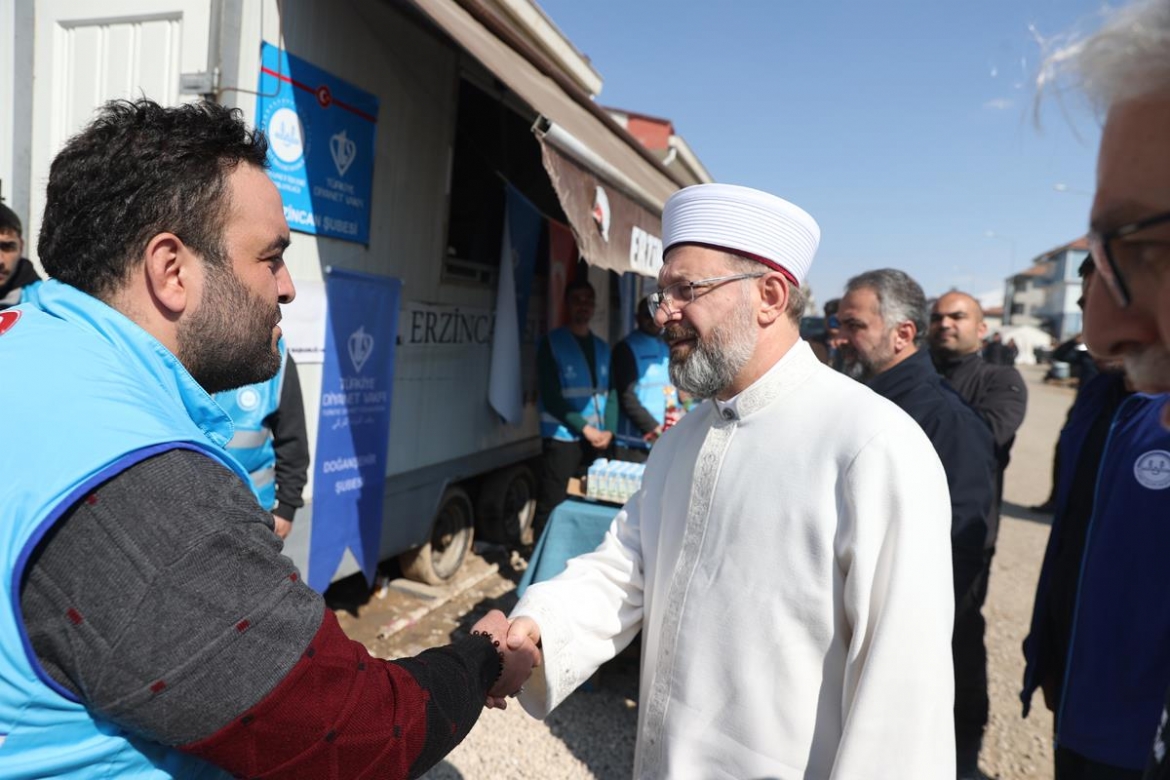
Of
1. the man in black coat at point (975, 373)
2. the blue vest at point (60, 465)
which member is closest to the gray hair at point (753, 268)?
the blue vest at point (60, 465)

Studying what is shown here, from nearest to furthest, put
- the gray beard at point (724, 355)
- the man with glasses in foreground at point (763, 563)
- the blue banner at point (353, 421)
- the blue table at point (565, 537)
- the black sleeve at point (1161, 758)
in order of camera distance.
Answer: the black sleeve at point (1161, 758) < the man with glasses in foreground at point (763, 563) < the gray beard at point (724, 355) < the blue banner at point (353, 421) < the blue table at point (565, 537)

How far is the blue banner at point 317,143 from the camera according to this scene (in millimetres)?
3209

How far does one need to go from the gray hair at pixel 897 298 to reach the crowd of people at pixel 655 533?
2.09ft

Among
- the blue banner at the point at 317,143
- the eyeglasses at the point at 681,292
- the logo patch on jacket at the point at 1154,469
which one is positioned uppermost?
the blue banner at the point at 317,143

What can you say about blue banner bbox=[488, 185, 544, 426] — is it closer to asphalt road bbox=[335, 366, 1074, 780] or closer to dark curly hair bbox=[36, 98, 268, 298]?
asphalt road bbox=[335, 366, 1074, 780]

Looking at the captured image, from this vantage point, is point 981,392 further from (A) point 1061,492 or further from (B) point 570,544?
(B) point 570,544

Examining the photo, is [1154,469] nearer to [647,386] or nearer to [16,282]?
[647,386]

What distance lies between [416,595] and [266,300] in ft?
13.0

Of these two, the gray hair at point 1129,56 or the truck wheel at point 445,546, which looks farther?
the truck wheel at point 445,546

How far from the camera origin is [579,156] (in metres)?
3.75

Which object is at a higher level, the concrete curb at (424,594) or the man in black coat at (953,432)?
the man in black coat at (953,432)

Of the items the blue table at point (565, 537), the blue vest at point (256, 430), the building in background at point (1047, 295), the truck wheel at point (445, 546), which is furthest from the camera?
the building in background at point (1047, 295)

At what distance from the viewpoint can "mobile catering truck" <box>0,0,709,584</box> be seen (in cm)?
321

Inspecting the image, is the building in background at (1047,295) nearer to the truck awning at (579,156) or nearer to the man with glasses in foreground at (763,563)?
the truck awning at (579,156)
